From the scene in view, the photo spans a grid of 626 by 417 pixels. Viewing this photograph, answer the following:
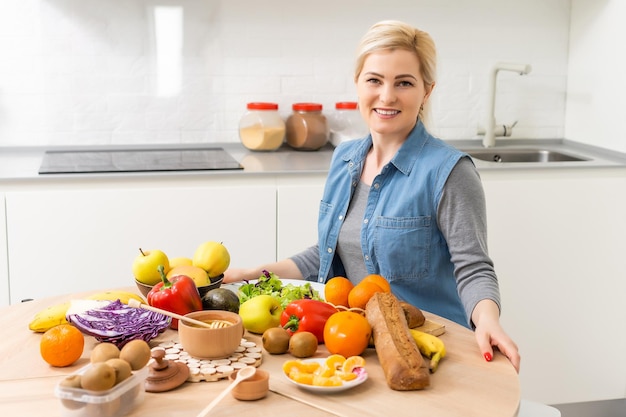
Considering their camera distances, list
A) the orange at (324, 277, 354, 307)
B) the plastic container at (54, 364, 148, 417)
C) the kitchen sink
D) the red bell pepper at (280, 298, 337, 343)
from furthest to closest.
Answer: the kitchen sink < the orange at (324, 277, 354, 307) < the red bell pepper at (280, 298, 337, 343) < the plastic container at (54, 364, 148, 417)

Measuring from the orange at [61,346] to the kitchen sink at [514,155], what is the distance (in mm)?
2620

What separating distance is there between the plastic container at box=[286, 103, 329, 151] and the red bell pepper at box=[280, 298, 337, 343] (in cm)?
202

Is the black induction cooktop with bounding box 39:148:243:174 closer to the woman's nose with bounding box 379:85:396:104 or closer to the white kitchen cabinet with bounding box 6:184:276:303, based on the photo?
the white kitchen cabinet with bounding box 6:184:276:303

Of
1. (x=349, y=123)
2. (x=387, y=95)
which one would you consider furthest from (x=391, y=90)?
(x=349, y=123)

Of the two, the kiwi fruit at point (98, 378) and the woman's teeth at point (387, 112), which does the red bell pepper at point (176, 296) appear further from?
the woman's teeth at point (387, 112)

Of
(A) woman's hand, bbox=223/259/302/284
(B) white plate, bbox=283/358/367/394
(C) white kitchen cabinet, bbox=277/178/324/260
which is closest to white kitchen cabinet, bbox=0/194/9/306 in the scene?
(C) white kitchen cabinet, bbox=277/178/324/260

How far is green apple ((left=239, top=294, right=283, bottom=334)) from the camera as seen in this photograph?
1.72 m

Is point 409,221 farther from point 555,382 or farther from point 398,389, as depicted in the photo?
point 555,382

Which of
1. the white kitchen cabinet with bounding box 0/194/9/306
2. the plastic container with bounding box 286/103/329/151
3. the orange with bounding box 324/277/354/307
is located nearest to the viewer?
the orange with bounding box 324/277/354/307

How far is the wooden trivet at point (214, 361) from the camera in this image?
1484 millimetres

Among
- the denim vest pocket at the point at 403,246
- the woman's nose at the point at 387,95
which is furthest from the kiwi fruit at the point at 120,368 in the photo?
the woman's nose at the point at 387,95

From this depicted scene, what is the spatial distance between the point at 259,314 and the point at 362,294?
222 mm

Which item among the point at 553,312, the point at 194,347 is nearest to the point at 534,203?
the point at 553,312

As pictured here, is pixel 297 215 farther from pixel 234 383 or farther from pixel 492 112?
pixel 234 383
